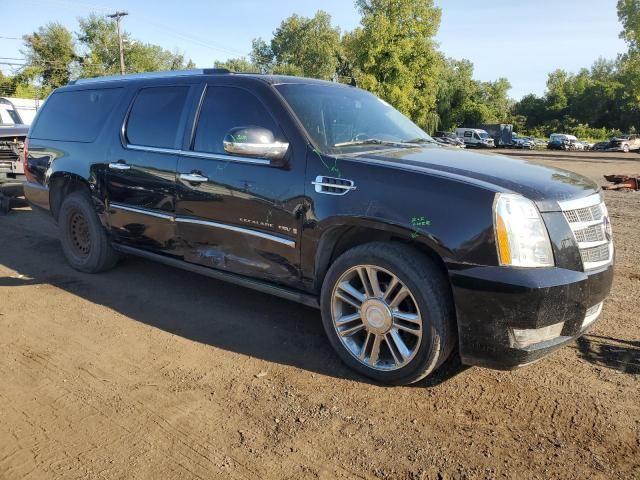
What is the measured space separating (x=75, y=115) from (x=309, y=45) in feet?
261

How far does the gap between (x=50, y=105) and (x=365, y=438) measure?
5205mm


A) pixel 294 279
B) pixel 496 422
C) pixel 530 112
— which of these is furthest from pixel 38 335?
pixel 530 112

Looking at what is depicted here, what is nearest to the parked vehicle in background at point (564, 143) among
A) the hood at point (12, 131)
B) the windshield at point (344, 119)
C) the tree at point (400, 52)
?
the tree at point (400, 52)

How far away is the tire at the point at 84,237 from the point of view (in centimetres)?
527

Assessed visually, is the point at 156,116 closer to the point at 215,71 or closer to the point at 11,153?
the point at 215,71

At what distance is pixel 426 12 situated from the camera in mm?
43438

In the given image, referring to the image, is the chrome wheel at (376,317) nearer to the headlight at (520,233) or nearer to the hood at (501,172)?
the headlight at (520,233)

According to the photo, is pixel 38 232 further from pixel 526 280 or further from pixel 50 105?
pixel 526 280

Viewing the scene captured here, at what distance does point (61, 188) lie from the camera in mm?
5676

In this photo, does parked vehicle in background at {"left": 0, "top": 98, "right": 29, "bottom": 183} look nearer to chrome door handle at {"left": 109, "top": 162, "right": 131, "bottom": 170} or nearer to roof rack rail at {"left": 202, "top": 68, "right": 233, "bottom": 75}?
chrome door handle at {"left": 109, "top": 162, "right": 131, "bottom": 170}

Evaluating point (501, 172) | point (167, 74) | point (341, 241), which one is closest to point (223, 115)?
point (167, 74)

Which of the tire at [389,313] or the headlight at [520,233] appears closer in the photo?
the headlight at [520,233]

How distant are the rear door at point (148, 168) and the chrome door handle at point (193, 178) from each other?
0.15 m

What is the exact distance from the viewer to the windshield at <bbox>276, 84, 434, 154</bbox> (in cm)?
373
